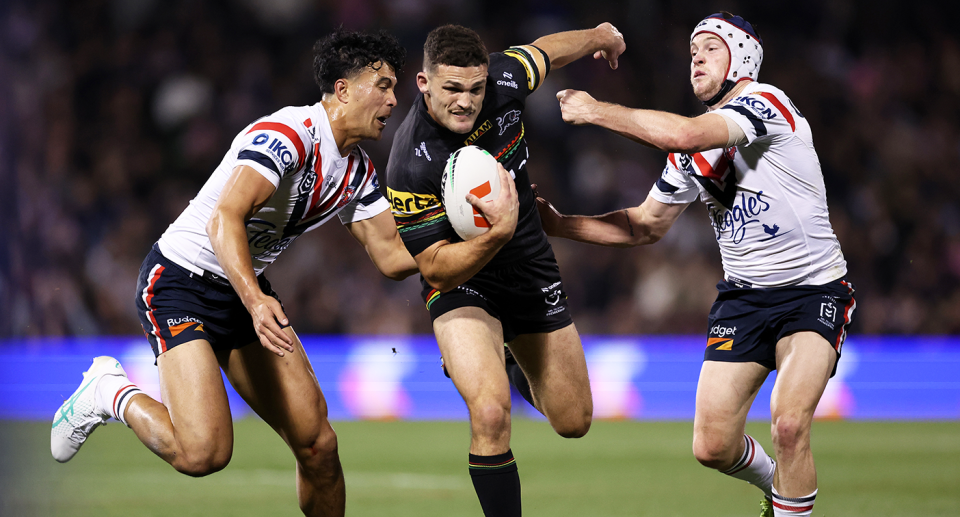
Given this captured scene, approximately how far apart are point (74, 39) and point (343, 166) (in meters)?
9.81

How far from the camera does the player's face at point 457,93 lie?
446 cm

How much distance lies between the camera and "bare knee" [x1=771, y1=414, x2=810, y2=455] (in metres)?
4.02

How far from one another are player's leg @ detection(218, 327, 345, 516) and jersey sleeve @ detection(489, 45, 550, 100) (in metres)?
1.76

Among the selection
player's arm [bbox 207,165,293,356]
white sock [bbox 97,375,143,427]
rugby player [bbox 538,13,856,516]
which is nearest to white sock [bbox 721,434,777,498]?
rugby player [bbox 538,13,856,516]

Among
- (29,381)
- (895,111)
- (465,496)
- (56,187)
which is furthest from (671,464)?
(56,187)

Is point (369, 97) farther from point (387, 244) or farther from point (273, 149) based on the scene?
point (387, 244)

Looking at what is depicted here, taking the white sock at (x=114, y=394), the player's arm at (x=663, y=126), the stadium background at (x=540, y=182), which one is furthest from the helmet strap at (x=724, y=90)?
the stadium background at (x=540, y=182)

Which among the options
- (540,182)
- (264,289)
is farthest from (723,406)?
(540,182)

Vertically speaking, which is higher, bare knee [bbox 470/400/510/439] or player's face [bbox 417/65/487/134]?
player's face [bbox 417/65/487/134]

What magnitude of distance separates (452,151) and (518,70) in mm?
697

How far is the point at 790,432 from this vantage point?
402 centimetres

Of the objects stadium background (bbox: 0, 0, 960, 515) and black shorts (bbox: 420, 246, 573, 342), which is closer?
black shorts (bbox: 420, 246, 573, 342)

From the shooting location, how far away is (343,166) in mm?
4520

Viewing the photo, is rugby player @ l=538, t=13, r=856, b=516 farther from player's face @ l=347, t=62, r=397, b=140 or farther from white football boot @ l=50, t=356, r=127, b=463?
white football boot @ l=50, t=356, r=127, b=463
